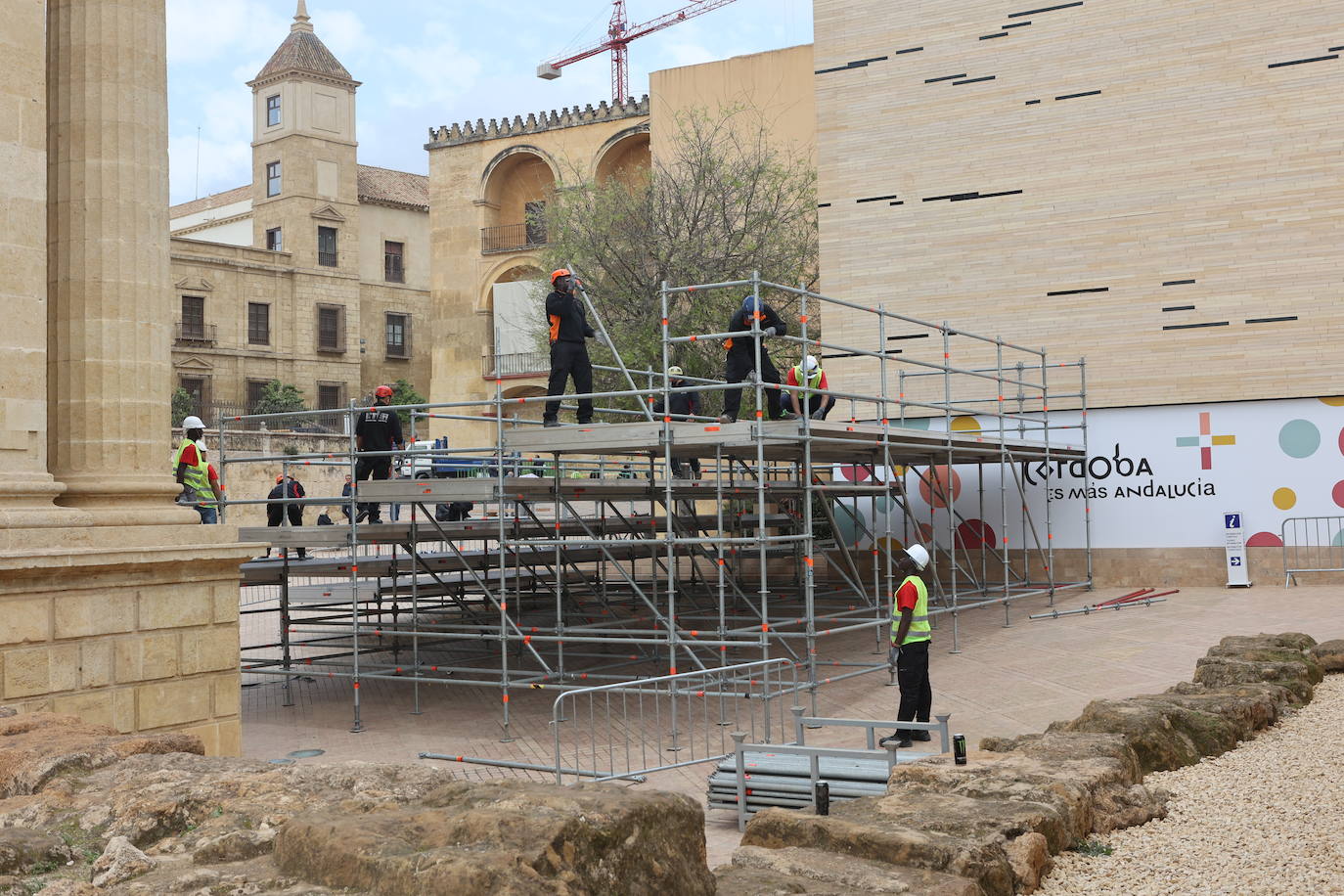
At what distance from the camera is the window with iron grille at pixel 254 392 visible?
5559 cm

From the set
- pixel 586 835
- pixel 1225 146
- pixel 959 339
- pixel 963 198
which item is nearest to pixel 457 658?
pixel 959 339

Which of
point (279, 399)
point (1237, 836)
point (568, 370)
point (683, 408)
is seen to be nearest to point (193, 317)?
point (279, 399)

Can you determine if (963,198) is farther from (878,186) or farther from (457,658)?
(457,658)

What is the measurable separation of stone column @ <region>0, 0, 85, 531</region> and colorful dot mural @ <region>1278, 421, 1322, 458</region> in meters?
17.0

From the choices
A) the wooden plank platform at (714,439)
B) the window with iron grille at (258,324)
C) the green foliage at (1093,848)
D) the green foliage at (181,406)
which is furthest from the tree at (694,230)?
the window with iron grille at (258,324)

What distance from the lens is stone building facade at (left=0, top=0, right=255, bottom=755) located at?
1018 centimetres

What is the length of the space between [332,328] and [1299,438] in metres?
46.5

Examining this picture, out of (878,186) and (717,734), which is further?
(878,186)

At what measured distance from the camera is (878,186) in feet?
77.0

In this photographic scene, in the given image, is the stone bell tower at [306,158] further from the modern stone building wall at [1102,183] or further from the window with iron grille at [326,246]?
the modern stone building wall at [1102,183]

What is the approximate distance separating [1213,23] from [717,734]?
14.7 metres

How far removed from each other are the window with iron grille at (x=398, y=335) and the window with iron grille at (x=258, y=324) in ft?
21.6

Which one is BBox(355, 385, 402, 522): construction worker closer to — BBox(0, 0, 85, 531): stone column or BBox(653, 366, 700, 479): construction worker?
BBox(653, 366, 700, 479): construction worker

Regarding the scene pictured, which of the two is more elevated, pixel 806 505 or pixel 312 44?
pixel 312 44
